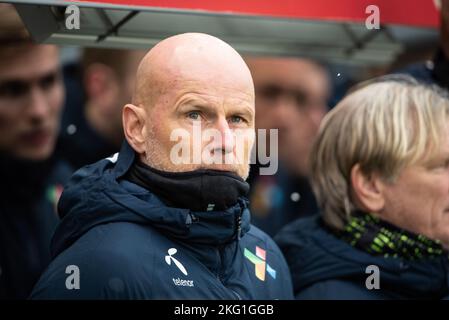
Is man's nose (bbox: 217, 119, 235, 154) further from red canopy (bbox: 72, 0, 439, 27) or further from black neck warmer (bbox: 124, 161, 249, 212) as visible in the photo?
red canopy (bbox: 72, 0, 439, 27)

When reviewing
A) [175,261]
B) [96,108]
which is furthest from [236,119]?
[96,108]

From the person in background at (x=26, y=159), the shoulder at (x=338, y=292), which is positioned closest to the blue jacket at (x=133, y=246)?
the shoulder at (x=338, y=292)

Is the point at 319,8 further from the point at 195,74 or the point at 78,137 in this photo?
the point at 78,137

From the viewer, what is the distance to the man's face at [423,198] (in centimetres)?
341

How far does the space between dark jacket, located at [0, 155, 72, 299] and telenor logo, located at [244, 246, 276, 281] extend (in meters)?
1.49

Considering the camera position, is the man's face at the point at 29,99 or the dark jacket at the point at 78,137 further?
the dark jacket at the point at 78,137

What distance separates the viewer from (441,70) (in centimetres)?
407

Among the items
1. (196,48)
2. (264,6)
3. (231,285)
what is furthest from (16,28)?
(231,285)

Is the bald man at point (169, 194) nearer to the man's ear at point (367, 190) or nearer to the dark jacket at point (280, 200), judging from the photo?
the man's ear at point (367, 190)

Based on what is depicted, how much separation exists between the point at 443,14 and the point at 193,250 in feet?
5.75

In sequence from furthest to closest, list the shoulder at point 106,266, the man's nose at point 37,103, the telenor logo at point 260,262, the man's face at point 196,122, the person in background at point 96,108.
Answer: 1. the person in background at point 96,108
2. the man's nose at point 37,103
3. the telenor logo at point 260,262
4. the man's face at point 196,122
5. the shoulder at point 106,266

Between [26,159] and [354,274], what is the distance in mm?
1733

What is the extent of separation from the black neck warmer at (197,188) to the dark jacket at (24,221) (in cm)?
167

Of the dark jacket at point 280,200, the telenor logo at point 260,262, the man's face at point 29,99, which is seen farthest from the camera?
the dark jacket at point 280,200
